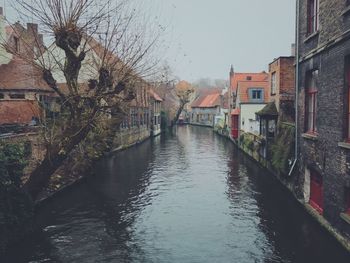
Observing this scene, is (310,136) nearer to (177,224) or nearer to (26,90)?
(177,224)

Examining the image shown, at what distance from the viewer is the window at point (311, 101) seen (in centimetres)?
1305

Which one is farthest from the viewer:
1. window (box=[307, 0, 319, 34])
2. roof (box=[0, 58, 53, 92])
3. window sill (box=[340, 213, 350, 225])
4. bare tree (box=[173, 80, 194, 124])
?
bare tree (box=[173, 80, 194, 124])

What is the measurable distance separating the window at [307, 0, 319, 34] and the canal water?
7.05 m

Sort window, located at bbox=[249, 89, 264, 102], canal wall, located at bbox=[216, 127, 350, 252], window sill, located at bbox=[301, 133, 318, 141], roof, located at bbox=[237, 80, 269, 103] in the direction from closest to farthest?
1. canal wall, located at bbox=[216, 127, 350, 252]
2. window sill, located at bbox=[301, 133, 318, 141]
3. roof, located at bbox=[237, 80, 269, 103]
4. window, located at bbox=[249, 89, 264, 102]

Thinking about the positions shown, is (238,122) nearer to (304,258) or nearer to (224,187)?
(224,187)

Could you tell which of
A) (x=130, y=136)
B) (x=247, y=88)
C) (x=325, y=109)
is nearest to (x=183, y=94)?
(x=247, y=88)

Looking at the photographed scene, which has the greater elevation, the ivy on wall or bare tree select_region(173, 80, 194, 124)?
bare tree select_region(173, 80, 194, 124)

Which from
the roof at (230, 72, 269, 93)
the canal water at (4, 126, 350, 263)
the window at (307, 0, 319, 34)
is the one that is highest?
the roof at (230, 72, 269, 93)

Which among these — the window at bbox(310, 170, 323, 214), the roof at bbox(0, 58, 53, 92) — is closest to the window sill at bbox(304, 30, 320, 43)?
the window at bbox(310, 170, 323, 214)

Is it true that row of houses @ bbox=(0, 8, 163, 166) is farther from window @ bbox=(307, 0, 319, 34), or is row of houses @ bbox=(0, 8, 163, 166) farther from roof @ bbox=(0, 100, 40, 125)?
window @ bbox=(307, 0, 319, 34)

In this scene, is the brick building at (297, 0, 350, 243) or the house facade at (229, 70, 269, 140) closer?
the brick building at (297, 0, 350, 243)

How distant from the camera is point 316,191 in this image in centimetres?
1267

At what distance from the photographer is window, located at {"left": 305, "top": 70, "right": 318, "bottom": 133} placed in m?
13.0

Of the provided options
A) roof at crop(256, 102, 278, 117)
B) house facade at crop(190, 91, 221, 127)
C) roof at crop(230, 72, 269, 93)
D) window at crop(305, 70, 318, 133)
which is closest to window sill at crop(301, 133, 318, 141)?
window at crop(305, 70, 318, 133)
